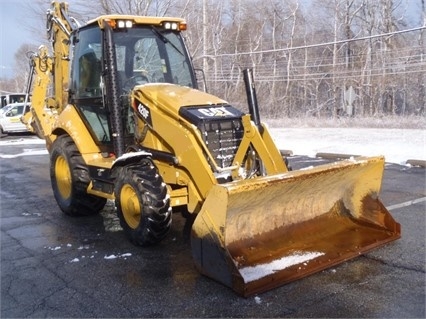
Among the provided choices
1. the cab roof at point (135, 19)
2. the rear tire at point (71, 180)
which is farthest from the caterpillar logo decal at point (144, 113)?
the rear tire at point (71, 180)

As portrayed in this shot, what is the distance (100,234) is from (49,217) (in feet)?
4.69

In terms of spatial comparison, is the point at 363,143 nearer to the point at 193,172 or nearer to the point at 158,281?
the point at 193,172

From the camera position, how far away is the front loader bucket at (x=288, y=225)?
13.6ft

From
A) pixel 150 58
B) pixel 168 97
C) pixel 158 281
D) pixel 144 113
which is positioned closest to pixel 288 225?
pixel 158 281

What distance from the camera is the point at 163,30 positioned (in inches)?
256

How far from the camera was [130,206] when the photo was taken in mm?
5316

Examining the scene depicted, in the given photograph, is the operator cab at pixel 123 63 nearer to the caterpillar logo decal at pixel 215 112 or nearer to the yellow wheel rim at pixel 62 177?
the yellow wheel rim at pixel 62 177

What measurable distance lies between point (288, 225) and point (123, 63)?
9.69 feet

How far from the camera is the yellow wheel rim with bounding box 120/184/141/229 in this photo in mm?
5242

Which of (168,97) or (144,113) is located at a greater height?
(168,97)

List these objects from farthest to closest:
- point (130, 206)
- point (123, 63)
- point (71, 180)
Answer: point (71, 180)
point (123, 63)
point (130, 206)

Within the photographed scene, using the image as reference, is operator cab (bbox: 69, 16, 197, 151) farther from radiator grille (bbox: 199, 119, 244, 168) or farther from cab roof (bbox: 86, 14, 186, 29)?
radiator grille (bbox: 199, 119, 244, 168)

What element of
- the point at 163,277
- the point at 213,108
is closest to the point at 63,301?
the point at 163,277

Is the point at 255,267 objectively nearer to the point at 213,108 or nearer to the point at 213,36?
the point at 213,108
